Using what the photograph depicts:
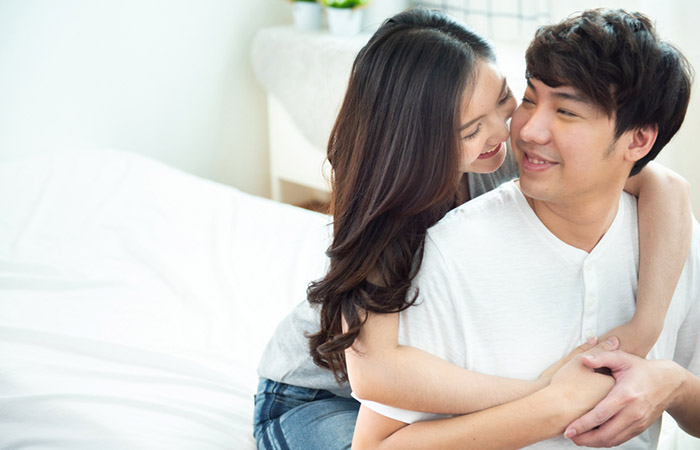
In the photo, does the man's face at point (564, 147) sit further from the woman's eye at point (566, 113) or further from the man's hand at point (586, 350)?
the man's hand at point (586, 350)

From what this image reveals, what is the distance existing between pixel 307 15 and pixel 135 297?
1.68m

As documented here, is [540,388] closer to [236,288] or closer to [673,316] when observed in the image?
[673,316]

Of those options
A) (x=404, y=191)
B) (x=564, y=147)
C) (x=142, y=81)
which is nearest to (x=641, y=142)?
(x=564, y=147)

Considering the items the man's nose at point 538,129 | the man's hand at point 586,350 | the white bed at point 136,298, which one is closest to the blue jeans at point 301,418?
the white bed at point 136,298

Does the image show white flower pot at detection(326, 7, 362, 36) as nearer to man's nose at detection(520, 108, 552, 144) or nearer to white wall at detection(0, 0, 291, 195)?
white wall at detection(0, 0, 291, 195)

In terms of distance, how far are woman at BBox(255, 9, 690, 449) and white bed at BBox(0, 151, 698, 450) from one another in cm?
38

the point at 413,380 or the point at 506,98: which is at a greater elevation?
the point at 506,98

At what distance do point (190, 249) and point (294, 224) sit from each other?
28 centimetres

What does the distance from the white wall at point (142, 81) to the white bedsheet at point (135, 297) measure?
1.80 feet

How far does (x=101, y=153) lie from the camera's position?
2.32 meters

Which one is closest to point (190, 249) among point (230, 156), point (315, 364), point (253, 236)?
point (253, 236)

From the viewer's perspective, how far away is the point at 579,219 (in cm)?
115

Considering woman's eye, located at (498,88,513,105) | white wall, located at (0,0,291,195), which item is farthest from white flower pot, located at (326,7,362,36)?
woman's eye, located at (498,88,513,105)

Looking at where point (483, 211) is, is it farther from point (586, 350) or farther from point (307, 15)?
point (307, 15)
